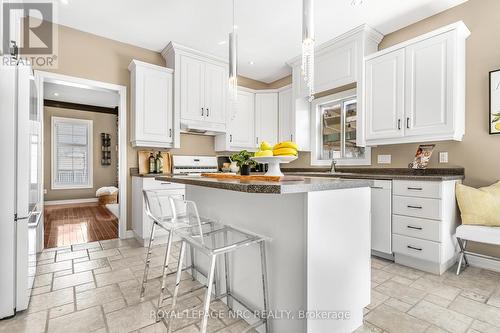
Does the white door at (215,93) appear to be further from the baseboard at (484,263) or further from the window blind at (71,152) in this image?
the window blind at (71,152)

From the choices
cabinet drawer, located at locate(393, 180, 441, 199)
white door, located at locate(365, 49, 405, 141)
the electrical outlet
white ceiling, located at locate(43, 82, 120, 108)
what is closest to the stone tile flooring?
cabinet drawer, located at locate(393, 180, 441, 199)

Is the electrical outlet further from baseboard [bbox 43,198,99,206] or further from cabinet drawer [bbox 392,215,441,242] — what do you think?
baseboard [bbox 43,198,99,206]

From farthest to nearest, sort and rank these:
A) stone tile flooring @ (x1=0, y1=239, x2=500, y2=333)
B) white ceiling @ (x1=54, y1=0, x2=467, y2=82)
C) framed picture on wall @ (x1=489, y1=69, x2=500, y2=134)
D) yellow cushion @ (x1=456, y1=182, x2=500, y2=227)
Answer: white ceiling @ (x1=54, y1=0, x2=467, y2=82)
framed picture on wall @ (x1=489, y1=69, x2=500, y2=134)
yellow cushion @ (x1=456, y1=182, x2=500, y2=227)
stone tile flooring @ (x1=0, y1=239, x2=500, y2=333)

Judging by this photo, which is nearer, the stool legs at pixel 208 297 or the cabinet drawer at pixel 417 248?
the stool legs at pixel 208 297

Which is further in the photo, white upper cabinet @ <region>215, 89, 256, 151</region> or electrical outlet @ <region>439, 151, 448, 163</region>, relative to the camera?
white upper cabinet @ <region>215, 89, 256, 151</region>

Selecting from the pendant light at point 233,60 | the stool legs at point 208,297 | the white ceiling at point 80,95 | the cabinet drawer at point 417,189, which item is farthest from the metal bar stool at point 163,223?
the white ceiling at point 80,95

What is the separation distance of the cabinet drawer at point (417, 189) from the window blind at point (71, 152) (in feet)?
25.0

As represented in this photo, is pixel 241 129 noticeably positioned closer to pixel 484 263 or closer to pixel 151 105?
pixel 151 105

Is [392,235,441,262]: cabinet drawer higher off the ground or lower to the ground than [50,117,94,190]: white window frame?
lower

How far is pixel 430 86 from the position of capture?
2627 mm

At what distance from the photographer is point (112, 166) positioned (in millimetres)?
7465

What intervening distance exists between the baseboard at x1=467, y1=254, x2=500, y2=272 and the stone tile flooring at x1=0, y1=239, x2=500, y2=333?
81 mm

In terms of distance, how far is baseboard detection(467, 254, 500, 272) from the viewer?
241cm

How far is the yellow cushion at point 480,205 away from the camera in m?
2.23
